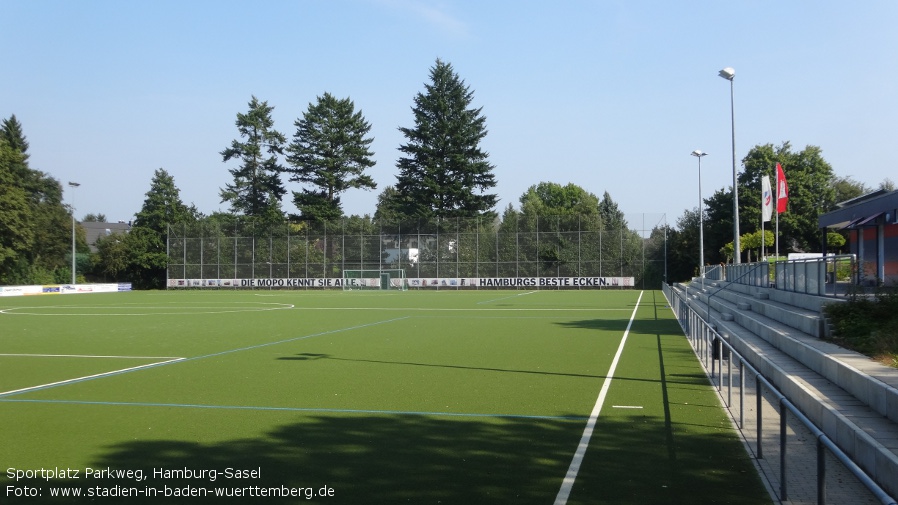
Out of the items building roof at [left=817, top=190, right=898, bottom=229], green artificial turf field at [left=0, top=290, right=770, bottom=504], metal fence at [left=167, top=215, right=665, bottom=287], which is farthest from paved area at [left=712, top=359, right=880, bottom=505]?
metal fence at [left=167, top=215, right=665, bottom=287]

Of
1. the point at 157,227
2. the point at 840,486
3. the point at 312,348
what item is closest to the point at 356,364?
the point at 312,348

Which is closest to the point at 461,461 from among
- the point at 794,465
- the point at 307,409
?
the point at 794,465

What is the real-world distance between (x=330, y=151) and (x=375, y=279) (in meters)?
19.7

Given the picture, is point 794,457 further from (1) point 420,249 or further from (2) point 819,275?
(1) point 420,249

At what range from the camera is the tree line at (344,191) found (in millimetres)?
67750

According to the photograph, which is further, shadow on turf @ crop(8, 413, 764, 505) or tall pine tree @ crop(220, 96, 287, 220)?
tall pine tree @ crop(220, 96, 287, 220)

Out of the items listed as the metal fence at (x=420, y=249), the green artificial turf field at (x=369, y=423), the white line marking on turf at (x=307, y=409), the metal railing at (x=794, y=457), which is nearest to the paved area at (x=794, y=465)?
the metal railing at (x=794, y=457)

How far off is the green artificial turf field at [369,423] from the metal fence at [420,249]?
154 ft

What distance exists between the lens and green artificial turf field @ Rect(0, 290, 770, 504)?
6.41 m

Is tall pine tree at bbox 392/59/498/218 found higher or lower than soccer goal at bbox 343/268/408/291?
higher

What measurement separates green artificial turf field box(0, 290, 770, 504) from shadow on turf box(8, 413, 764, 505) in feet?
0.09

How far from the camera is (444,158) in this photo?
78625 mm

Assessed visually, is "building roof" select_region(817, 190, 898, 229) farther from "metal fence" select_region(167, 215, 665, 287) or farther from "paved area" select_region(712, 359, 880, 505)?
"metal fence" select_region(167, 215, 665, 287)

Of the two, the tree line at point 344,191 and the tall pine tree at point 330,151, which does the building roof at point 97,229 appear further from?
the tall pine tree at point 330,151
